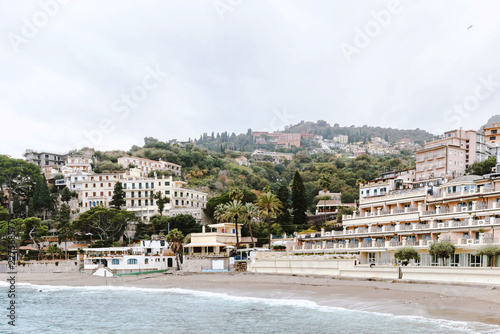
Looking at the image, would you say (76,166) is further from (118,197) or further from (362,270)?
(362,270)

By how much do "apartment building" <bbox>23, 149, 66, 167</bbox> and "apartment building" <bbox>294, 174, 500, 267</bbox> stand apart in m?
112

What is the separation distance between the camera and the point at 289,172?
171 m

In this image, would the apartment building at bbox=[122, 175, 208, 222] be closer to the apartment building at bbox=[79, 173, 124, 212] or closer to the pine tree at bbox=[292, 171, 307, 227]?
the apartment building at bbox=[79, 173, 124, 212]

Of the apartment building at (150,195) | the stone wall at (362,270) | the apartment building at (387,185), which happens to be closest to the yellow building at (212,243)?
the stone wall at (362,270)

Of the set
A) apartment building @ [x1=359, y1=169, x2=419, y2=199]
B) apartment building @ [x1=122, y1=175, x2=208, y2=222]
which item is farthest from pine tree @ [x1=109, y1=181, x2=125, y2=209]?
apartment building @ [x1=359, y1=169, x2=419, y2=199]

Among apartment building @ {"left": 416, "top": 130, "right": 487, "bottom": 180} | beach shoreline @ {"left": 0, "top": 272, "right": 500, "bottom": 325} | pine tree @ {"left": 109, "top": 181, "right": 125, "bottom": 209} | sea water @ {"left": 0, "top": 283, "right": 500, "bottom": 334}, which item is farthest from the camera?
pine tree @ {"left": 109, "top": 181, "right": 125, "bottom": 209}

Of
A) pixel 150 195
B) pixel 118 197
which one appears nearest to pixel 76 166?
pixel 118 197

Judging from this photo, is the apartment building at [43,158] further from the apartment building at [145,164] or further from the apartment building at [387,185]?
the apartment building at [387,185]

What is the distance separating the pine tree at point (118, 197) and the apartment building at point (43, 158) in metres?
57.4

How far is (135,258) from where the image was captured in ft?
219

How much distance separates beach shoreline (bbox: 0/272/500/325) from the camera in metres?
30.2

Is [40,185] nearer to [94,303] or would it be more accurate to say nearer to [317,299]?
[94,303]

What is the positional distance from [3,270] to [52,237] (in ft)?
36.6

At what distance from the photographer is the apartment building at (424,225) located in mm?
41750
